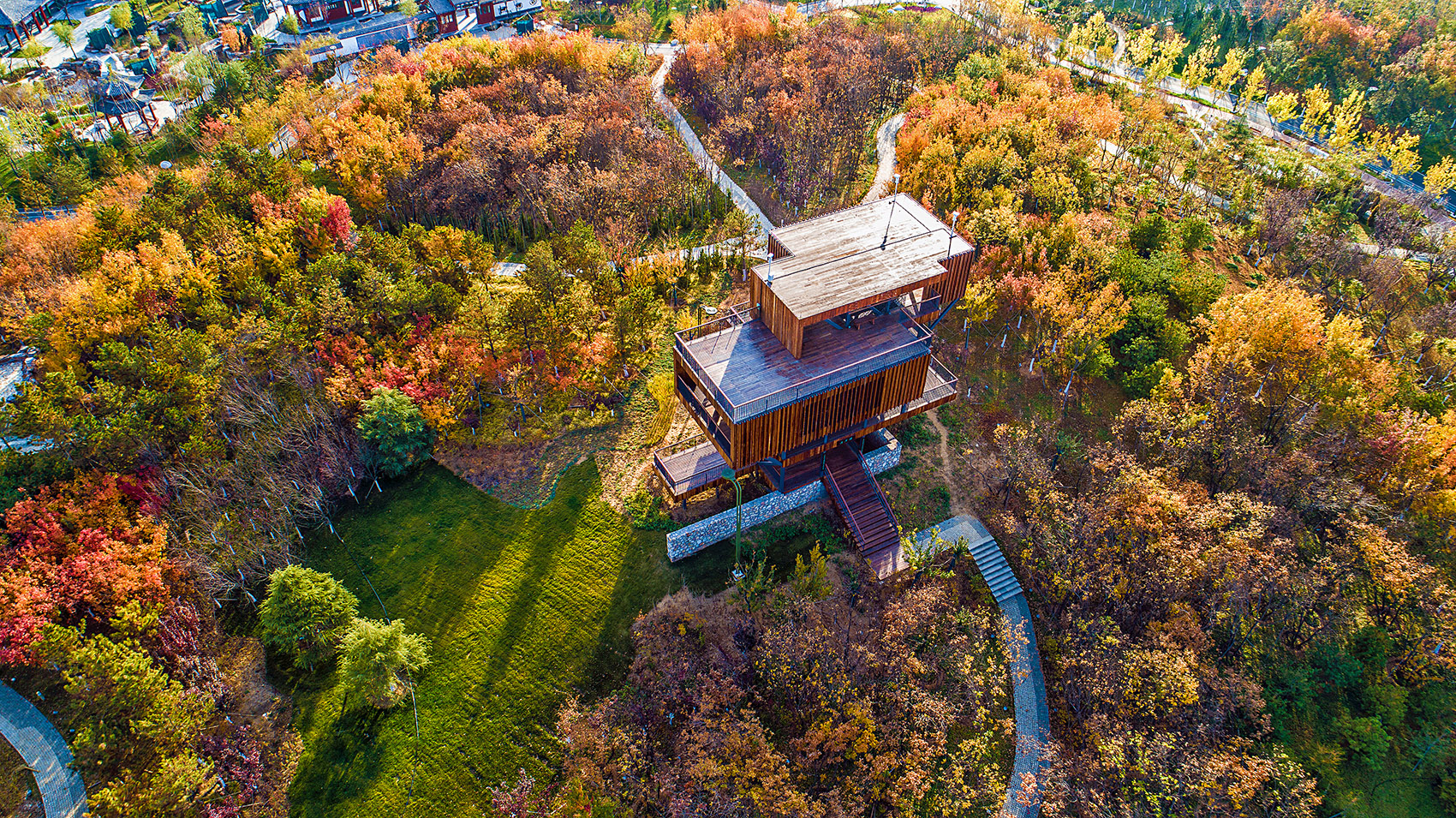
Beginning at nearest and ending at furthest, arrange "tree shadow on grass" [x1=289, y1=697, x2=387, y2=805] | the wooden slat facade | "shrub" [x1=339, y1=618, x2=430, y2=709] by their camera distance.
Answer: "tree shadow on grass" [x1=289, y1=697, x2=387, y2=805] → "shrub" [x1=339, y1=618, x2=430, y2=709] → the wooden slat facade

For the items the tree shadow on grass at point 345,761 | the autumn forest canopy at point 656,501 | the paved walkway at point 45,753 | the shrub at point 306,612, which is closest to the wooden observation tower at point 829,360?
the autumn forest canopy at point 656,501

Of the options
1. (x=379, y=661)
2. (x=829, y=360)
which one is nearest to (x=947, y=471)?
(x=829, y=360)

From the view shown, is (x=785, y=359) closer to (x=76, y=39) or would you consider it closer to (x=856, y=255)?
(x=856, y=255)

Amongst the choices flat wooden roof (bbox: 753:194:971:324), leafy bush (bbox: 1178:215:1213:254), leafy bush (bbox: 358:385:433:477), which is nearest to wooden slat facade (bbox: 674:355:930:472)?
flat wooden roof (bbox: 753:194:971:324)

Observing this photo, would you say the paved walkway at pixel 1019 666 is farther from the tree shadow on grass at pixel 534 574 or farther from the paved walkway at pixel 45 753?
the paved walkway at pixel 45 753

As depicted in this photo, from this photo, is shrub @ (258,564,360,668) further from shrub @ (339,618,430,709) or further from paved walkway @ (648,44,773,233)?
paved walkway @ (648,44,773,233)

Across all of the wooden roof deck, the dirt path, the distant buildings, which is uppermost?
the distant buildings
